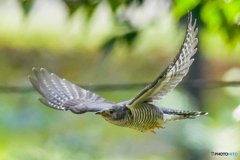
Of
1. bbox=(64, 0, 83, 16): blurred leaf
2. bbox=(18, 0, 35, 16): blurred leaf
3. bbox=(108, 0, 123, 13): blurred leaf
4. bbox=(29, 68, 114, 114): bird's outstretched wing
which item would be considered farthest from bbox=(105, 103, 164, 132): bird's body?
bbox=(18, 0, 35, 16): blurred leaf

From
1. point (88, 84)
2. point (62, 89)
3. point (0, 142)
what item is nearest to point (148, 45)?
point (88, 84)

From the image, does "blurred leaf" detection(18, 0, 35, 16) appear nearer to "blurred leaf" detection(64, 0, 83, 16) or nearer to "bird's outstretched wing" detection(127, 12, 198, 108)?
"blurred leaf" detection(64, 0, 83, 16)

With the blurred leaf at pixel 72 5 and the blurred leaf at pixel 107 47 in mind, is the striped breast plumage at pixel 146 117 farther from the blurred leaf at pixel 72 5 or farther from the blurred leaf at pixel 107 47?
the blurred leaf at pixel 72 5

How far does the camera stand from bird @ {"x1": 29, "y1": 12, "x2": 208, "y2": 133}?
1034 millimetres

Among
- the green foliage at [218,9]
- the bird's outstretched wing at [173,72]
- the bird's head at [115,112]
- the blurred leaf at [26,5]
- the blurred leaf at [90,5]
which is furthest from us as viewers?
the blurred leaf at [26,5]

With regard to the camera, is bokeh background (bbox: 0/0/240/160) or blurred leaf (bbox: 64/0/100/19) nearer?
blurred leaf (bbox: 64/0/100/19)

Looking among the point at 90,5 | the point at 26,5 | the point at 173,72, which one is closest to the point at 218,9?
the point at 173,72

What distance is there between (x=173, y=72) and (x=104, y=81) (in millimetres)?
580

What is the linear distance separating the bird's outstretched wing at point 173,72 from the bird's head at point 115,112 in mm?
41

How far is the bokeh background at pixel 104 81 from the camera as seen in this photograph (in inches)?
59.6

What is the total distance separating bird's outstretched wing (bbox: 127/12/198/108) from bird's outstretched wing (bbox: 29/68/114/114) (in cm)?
20

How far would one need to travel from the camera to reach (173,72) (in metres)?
1.03

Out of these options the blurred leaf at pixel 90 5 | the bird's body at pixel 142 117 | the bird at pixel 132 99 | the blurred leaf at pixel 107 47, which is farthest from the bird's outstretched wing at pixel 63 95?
the blurred leaf at pixel 90 5

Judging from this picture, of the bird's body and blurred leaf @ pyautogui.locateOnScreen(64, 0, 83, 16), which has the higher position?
blurred leaf @ pyautogui.locateOnScreen(64, 0, 83, 16)
